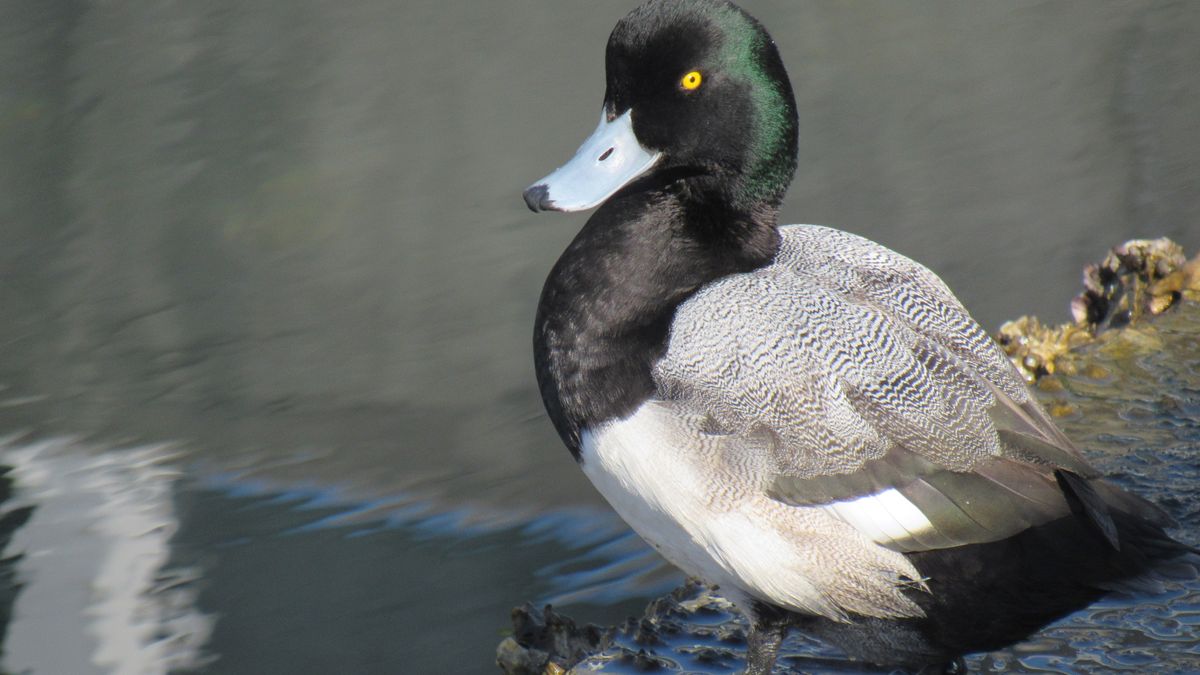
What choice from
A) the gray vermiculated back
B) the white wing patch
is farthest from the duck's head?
the white wing patch

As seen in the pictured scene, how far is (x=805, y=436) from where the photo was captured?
2.52 meters

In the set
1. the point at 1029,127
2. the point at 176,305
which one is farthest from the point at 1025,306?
the point at 176,305

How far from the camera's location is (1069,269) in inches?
215

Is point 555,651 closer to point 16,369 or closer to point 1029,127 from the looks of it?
point 16,369

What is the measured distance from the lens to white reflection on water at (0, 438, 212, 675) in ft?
11.9

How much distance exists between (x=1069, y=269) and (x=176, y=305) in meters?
3.54

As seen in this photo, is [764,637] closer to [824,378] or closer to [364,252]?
[824,378]

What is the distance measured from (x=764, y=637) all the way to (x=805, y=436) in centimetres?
46

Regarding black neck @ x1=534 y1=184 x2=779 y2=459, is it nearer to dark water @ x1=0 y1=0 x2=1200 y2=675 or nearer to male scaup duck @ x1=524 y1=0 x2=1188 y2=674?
male scaup duck @ x1=524 y1=0 x2=1188 y2=674

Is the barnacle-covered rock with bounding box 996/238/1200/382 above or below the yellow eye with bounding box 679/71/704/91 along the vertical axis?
below

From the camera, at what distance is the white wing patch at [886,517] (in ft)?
8.23

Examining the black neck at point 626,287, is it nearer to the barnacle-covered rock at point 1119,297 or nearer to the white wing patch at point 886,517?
the white wing patch at point 886,517

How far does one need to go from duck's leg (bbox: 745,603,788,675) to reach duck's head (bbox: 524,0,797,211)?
849 millimetres

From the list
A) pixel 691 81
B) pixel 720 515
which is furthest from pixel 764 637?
pixel 691 81
